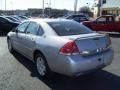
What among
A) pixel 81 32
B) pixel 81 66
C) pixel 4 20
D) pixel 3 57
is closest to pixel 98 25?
pixel 4 20

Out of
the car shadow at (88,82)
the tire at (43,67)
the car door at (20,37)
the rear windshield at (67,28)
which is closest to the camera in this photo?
the car shadow at (88,82)

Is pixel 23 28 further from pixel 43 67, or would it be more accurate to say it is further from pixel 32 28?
pixel 43 67

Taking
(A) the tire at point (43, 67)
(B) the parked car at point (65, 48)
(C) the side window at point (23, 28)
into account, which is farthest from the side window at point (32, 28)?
(A) the tire at point (43, 67)

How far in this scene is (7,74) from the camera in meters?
7.15

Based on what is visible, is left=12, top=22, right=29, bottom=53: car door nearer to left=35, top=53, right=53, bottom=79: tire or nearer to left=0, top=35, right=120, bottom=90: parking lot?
left=0, top=35, right=120, bottom=90: parking lot

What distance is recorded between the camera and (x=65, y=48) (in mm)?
5742

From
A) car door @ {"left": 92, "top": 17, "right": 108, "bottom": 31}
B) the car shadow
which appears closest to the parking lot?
the car shadow

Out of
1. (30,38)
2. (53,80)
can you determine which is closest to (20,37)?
(30,38)

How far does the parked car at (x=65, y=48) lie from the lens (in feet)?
18.7

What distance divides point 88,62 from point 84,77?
1.13m

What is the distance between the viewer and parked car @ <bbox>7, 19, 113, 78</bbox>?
5691 millimetres

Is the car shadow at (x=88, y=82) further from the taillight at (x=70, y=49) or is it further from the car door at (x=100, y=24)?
the car door at (x=100, y=24)

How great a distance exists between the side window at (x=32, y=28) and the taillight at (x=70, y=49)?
1721mm

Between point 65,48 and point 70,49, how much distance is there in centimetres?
13
